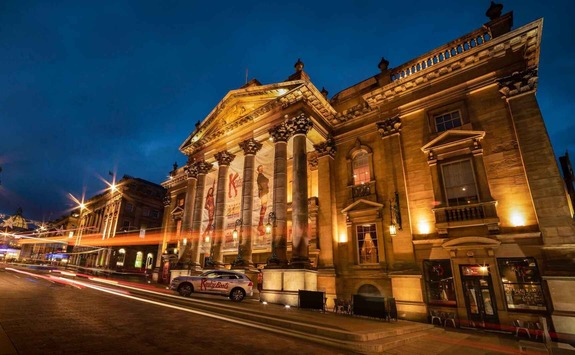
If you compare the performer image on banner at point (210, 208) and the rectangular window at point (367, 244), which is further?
the performer image on banner at point (210, 208)

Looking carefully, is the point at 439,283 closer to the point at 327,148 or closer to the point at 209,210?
A: the point at 327,148

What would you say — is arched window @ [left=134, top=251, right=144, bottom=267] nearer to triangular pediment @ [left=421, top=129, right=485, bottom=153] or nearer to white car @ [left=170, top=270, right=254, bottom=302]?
white car @ [left=170, top=270, right=254, bottom=302]

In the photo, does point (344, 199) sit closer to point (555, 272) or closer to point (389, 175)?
point (389, 175)

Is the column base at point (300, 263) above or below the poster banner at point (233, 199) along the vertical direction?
below

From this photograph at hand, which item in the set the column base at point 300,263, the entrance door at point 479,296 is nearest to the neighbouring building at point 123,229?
the column base at point 300,263

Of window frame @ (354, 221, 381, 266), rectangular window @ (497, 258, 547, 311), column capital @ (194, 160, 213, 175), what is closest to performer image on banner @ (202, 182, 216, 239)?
column capital @ (194, 160, 213, 175)

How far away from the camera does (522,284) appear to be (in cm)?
→ 1121

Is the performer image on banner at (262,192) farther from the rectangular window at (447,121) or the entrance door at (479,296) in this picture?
the rectangular window at (447,121)

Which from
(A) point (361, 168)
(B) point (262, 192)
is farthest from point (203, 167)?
(A) point (361, 168)

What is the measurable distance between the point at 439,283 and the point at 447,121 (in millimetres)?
8810

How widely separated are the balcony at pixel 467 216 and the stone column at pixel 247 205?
1093 centimetres

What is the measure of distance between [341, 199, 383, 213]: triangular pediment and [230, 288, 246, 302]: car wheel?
788 cm

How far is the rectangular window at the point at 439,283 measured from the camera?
12805mm

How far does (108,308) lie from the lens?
9.51 m
